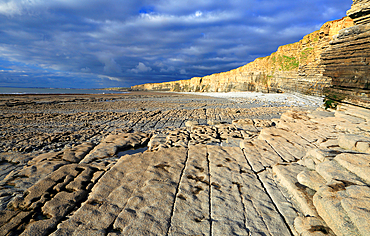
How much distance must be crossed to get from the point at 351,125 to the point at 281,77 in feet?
95.6

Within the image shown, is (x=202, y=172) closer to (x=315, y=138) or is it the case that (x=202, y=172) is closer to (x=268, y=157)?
(x=268, y=157)

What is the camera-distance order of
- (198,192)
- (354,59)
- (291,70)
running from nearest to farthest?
1. (198,192)
2. (354,59)
3. (291,70)

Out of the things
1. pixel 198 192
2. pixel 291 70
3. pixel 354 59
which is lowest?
pixel 198 192

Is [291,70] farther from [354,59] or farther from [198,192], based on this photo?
[198,192]

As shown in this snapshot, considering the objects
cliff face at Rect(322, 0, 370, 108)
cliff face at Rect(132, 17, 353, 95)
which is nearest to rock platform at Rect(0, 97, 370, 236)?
cliff face at Rect(322, 0, 370, 108)

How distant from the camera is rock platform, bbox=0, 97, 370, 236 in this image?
2283mm

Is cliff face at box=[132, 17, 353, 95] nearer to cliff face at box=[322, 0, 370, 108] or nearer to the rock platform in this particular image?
cliff face at box=[322, 0, 370, 108]

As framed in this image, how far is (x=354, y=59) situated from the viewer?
7746mm

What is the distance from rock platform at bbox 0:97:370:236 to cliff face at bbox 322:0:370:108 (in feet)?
13.6

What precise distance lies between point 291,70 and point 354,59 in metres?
24.1

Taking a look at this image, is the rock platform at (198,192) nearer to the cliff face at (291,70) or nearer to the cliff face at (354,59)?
the cliff face at (354,59)

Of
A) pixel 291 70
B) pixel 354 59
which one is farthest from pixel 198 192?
pixel 291 70

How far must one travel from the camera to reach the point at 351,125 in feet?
17.9

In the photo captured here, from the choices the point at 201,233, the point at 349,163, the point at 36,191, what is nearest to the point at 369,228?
the point at 349,163
